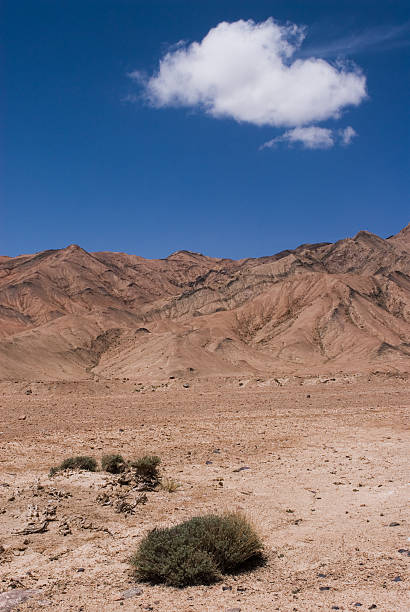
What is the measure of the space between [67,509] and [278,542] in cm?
423

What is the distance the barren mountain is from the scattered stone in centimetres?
4308

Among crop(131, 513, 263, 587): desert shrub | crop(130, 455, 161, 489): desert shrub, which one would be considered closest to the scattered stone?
crop(131, 513, 263, 587): desert shrub

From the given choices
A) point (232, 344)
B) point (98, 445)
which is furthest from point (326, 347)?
point (98, 445)

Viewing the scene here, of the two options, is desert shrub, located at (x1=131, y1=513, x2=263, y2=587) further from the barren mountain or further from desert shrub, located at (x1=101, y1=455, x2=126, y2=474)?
the barren mountain

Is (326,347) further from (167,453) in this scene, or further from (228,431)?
(167,453)

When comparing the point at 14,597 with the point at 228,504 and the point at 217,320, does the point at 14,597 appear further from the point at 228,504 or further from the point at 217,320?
the point at 217,320

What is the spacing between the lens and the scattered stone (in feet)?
20.0

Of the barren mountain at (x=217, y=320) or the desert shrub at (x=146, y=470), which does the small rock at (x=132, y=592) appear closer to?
the desert shrub at (x=146, y=470)

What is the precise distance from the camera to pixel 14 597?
634cm

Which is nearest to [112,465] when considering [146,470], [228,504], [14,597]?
[146,470]

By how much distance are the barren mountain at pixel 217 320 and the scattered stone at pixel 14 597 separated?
141ft

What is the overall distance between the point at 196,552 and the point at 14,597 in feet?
7.80

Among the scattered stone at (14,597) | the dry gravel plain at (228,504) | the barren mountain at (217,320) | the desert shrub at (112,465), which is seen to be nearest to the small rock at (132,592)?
the dry gravel plain at (228,504)

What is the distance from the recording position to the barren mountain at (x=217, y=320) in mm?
58750
